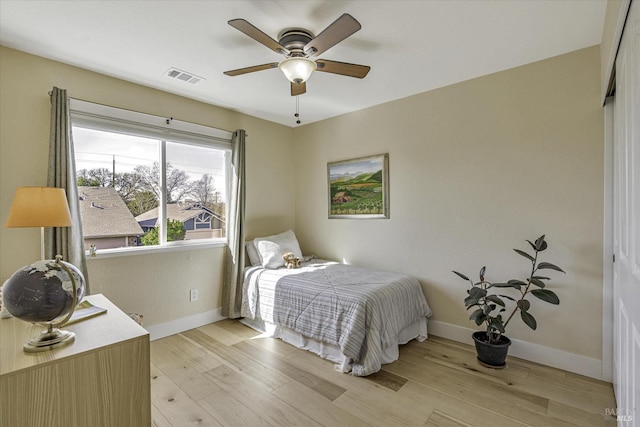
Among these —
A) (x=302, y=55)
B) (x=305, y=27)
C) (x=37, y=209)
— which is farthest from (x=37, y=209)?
(x=305, y=27)

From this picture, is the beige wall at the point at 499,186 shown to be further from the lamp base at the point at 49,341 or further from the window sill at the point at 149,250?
the lamp base at the point at 49,341

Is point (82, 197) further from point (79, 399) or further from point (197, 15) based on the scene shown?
point (79, 399)

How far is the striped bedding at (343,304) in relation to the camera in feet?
7.52

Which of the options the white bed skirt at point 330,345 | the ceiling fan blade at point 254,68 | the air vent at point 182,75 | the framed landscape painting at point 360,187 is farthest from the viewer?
the framed landscape painting at point 360,187

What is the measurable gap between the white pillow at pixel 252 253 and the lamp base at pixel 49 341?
2.32 metres

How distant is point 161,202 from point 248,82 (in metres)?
1.51

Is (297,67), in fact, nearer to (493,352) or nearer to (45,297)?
(45,297)

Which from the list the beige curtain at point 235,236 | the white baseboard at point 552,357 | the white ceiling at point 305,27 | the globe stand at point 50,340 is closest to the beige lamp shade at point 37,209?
the globe stand at point 50,340

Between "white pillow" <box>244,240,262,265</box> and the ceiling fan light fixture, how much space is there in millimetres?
2184

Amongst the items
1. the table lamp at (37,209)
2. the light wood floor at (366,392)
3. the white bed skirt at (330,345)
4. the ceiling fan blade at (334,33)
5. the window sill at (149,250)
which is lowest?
the light wood floor at (366,392)

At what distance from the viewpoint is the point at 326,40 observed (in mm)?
1710

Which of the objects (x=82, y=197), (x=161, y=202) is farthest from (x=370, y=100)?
(x=82, y=197)

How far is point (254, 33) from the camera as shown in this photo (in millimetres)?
1655

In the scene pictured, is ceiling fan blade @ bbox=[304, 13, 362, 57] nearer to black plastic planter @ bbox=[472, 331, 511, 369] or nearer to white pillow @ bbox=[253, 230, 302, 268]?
white pillow @ bbox=[253, 230, 302, 268]
